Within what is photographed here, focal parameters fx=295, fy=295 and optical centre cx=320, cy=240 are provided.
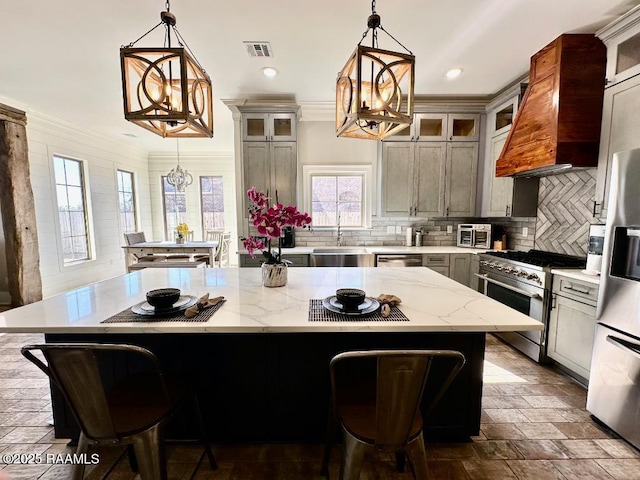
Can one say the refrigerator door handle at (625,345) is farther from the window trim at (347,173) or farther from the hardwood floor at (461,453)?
the window trim at (347,173)

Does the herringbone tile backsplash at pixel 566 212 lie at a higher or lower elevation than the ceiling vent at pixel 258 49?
lower

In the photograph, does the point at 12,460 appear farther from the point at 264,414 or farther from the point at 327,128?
the point at 327,128

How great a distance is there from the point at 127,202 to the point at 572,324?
782 cm

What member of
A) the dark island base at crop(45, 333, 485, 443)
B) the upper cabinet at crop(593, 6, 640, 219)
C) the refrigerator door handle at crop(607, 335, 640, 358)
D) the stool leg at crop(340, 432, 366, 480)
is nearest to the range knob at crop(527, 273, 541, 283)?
the upper cabinet at crop(593, 6, 640, 219)

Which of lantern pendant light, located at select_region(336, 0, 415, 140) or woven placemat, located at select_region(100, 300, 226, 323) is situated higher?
lantern pendant light, located at select_region(336, 0, 415, 140)

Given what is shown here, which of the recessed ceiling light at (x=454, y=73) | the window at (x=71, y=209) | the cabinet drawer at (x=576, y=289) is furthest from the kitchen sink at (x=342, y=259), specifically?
the window at (x=71, y=209)

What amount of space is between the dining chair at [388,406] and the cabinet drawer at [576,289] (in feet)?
5.74

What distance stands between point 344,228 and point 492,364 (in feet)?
7.97

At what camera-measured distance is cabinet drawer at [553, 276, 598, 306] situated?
2170 millimetres

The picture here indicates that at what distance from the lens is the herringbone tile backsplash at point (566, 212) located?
2.81 meters

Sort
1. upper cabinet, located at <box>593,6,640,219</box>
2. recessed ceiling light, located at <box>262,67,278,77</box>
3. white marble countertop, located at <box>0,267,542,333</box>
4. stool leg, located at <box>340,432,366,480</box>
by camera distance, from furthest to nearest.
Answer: recessed ceiling light, located at <box>262,67,278,77</box>, upper cabinet, located at <box>593,6,640,219</box>, white marble countertop, located at <box>0,267,542,333</box>, stool leg, located at <box>340,432,366,480</box>

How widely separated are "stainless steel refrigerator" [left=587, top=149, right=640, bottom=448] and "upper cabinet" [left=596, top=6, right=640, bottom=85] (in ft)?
3.19

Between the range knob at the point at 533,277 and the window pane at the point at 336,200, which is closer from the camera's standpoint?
the range knob at the point at 533,277

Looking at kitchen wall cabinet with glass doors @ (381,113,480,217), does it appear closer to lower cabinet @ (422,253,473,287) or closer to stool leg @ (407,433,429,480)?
lower cabinet @ (422,253,473,287)
